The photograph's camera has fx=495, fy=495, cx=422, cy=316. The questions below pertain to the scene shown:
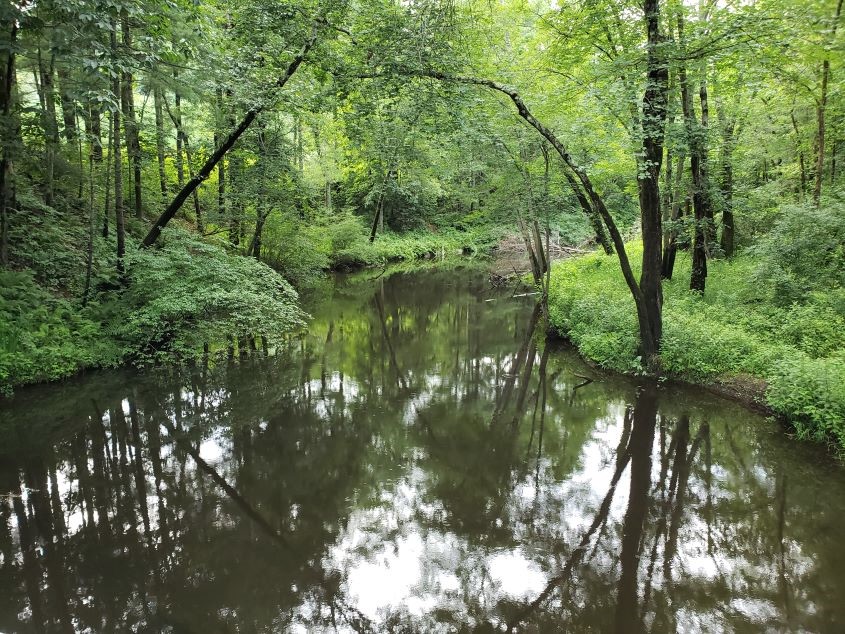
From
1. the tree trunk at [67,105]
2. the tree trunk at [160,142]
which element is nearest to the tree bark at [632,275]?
the tree trunk at [67,105]

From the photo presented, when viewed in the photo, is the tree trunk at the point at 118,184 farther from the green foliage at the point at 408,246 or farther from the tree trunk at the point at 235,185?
the green foliage at the point at 408,246

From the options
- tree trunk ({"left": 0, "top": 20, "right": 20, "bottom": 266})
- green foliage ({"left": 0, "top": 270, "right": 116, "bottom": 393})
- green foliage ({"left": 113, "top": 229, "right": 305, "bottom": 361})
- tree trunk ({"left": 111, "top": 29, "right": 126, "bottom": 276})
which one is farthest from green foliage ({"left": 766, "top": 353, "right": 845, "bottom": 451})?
tree trunk ({"left": 0, "top": 20, "right": 20, "bottom": 266})

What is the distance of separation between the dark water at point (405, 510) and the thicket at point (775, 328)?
0.60 meters

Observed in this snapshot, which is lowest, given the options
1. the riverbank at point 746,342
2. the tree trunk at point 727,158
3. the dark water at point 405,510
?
the dark water at point 405,510

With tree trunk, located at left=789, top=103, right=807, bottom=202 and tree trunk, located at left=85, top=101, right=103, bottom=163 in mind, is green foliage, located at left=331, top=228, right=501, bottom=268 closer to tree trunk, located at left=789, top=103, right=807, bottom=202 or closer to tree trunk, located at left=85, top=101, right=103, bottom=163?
tree trunk, located at left=789, top=103, right=807, bottom=202

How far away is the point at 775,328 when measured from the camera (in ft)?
30.9

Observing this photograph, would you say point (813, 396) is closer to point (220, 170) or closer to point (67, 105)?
point (67, 105)

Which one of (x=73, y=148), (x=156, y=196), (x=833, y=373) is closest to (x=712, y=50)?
(x=833, y=373)

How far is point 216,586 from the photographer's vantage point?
463 centimetres

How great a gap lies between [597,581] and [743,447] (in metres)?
4.07

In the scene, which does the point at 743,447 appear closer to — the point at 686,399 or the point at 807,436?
the point at 807,436

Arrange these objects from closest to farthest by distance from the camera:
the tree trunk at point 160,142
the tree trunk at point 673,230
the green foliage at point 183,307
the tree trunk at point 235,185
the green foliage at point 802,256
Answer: the green foliage at point 802,256, the green foliage at point 183,307, the tree trunk at point 673,230, the tree trunk at point 160,142, the tree trunk at point 235,185

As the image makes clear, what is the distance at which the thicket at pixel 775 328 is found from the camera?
7.28 meters

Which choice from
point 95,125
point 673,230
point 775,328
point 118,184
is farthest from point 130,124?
point 775,328
